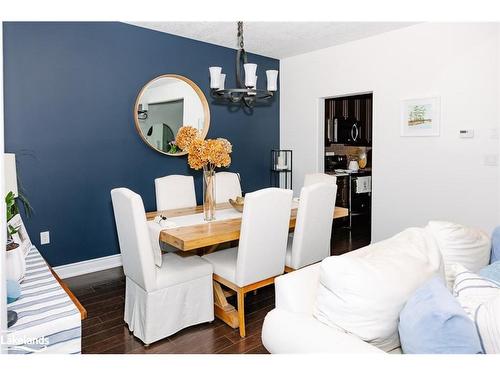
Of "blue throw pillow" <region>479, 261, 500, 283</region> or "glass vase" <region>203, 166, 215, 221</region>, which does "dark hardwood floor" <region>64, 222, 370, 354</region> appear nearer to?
"glass vase" <region>203, 166, 215, 221</region>

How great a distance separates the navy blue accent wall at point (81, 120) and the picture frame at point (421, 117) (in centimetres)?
243

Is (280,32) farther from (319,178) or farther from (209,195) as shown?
(209,195)

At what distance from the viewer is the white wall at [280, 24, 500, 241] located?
3.39 meters

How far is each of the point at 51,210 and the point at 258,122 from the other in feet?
9.28

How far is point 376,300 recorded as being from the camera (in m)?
1.25

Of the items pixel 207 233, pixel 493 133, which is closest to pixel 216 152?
pixel 207 233

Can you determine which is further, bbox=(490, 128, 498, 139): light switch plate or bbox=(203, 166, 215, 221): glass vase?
bbox=(490, 128, 498, 139): light switch plate

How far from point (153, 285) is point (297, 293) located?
1191mm

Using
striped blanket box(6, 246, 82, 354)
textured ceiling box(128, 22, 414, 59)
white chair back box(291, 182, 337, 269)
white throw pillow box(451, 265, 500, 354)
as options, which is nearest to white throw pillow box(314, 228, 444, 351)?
white throw pillow box(451, 265, 500, 354)

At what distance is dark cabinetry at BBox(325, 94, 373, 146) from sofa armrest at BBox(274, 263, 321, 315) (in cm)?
462

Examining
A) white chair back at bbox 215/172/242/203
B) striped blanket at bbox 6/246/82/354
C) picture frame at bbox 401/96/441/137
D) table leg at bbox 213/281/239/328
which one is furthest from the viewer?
white chair back at bbox 215/172/242/203

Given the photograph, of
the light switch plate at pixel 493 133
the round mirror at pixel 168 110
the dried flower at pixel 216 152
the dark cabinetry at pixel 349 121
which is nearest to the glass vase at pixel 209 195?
the dried flower at pixel 216 152
